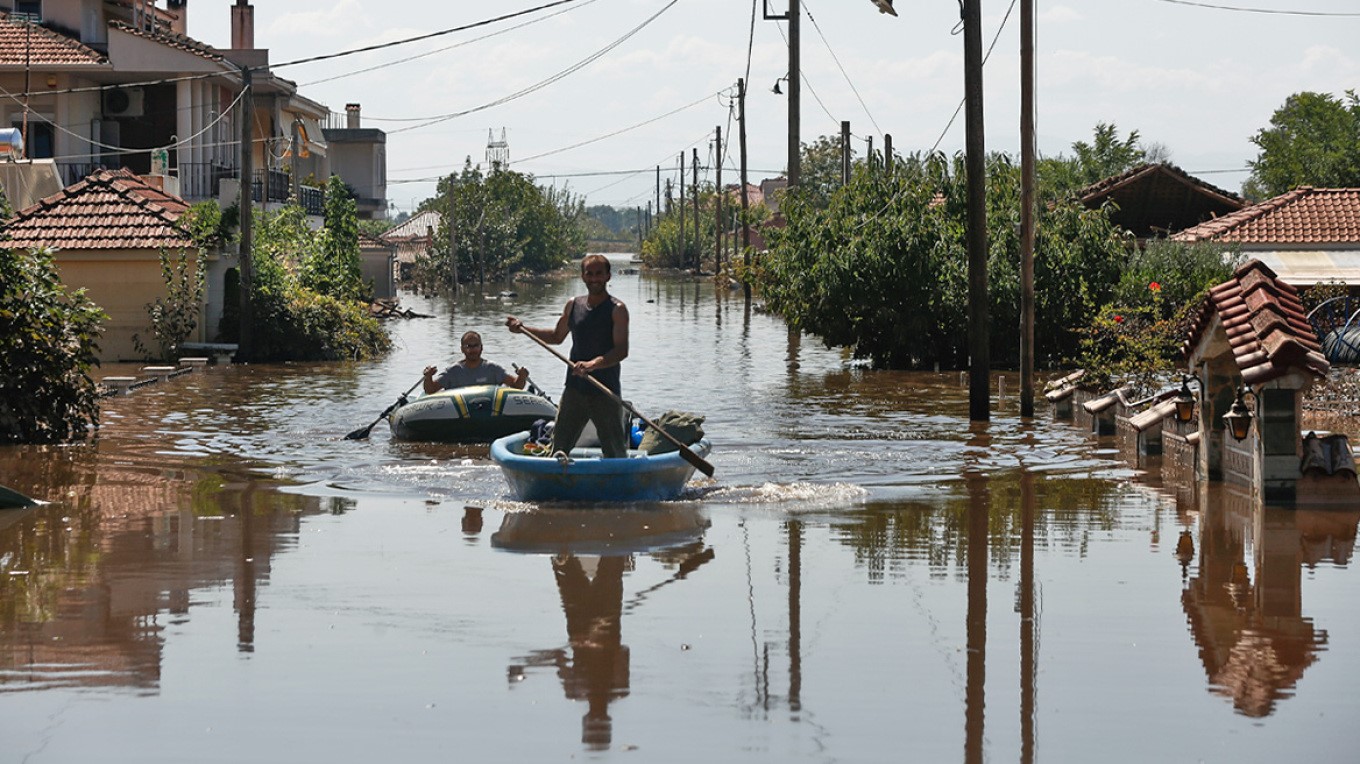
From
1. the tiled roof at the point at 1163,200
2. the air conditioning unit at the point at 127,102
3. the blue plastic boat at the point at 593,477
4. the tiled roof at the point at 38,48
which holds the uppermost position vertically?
the tiled roof at the point at 38,48

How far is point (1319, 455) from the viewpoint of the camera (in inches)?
597

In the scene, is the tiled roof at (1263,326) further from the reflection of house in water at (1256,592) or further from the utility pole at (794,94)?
the utility pole at (794,94)

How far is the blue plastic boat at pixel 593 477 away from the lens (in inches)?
601

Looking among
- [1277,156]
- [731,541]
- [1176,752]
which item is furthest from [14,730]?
[1277,156]

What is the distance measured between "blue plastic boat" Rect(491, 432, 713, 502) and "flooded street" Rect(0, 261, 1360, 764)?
0.66 ft

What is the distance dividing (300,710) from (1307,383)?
30.2 feet

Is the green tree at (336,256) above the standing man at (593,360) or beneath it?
above

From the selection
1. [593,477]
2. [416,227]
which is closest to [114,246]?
[593,477]

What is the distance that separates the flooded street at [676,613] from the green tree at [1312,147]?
146 ft

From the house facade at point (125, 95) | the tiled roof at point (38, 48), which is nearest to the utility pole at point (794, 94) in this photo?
the house facade at point (125, 95)

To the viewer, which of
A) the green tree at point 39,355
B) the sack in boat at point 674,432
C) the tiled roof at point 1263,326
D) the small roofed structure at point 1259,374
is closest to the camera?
the tiled roof at point 1263,326

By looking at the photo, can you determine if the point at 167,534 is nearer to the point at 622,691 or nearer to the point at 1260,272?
the point at 622,691

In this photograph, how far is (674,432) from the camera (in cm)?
1675

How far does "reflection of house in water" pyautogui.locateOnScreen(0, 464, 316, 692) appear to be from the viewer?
961cm
